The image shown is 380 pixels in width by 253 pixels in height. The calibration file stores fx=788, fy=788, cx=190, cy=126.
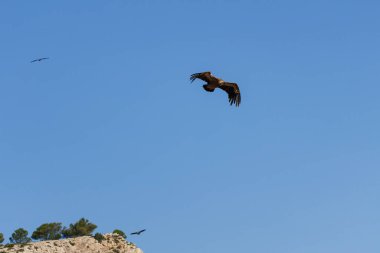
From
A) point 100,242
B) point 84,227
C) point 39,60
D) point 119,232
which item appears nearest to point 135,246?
point 100,242

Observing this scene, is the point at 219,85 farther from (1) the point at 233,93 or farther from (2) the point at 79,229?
(2) the point at 79,229

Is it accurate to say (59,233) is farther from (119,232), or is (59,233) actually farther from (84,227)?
(119,232)

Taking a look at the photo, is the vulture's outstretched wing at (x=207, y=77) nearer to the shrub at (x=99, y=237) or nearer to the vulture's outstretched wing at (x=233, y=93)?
the vulture's outstretched wing at (x=233, y=93)

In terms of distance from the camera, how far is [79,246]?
129625 mm

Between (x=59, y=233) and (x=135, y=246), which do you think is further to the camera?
(x=59, y=233)

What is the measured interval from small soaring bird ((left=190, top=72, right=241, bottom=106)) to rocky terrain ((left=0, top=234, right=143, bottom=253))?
8408cm

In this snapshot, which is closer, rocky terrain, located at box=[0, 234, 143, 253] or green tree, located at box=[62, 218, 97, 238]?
rocky terrain, located at box=[0, 234, 143, 253]

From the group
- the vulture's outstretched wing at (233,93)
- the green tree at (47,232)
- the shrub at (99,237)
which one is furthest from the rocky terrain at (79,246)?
the vulture's outstretched wing at (233,93)

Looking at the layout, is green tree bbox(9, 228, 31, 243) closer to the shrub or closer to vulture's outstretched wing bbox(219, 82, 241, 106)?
the shrub

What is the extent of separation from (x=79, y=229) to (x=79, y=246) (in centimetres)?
4021

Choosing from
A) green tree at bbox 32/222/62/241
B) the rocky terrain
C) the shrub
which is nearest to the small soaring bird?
the rocky terrain

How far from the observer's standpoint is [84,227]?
169 meters

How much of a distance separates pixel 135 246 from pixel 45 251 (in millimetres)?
18435

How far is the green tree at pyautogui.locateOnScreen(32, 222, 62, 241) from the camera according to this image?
164 m
